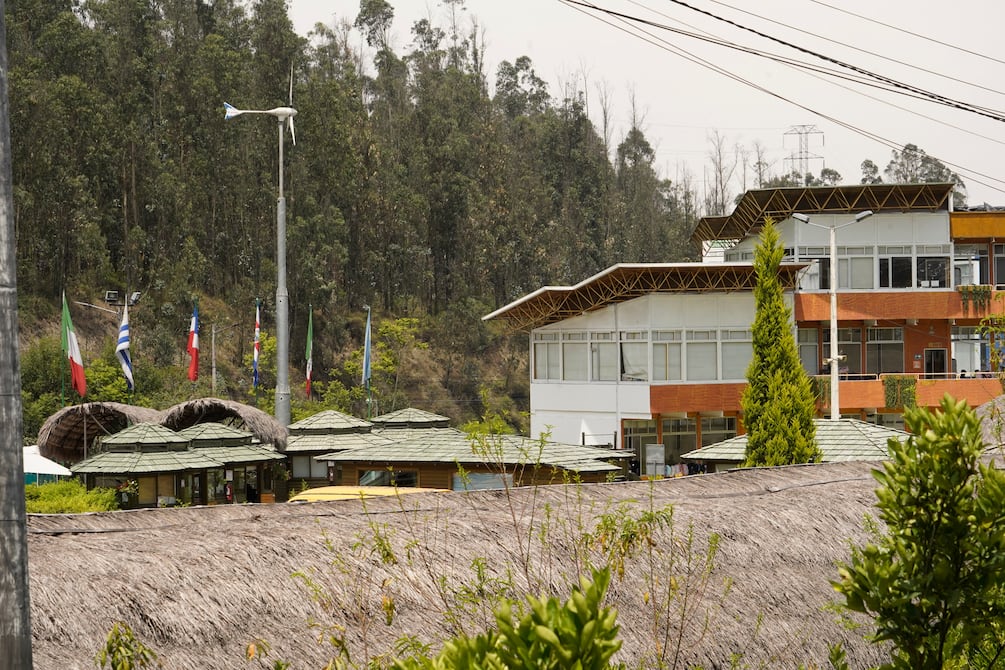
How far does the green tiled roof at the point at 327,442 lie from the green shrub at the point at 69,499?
564 cm

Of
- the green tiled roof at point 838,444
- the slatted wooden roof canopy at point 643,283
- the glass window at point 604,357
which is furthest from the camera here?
the glass window at point 604,357

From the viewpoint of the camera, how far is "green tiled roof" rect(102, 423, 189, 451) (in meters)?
24.6

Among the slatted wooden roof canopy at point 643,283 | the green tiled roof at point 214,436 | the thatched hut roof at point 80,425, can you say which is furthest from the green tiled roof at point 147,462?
the slatted wooden roof canopy at point 643,283

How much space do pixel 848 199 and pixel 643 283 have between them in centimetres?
821

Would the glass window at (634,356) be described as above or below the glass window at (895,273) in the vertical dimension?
below

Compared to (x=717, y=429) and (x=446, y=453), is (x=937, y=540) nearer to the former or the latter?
(x=446, y=453)

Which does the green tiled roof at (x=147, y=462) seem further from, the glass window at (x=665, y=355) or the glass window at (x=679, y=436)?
the glass window at (x=679, y=436)

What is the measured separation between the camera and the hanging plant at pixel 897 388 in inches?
1515

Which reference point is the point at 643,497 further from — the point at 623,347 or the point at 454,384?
the point at 454,384

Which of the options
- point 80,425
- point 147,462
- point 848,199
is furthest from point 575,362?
point 147,462

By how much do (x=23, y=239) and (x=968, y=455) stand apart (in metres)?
54.3

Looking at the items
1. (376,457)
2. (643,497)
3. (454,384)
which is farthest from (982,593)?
(454,384)

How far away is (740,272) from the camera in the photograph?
36.8 metres

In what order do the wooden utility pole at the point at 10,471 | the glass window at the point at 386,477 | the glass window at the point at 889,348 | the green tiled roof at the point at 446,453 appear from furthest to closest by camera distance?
the glass window at the point at 889,348, the glass window at the point at 386,477, the green tiled roof at the point at 446,453, the wooden utility pole at the point at 10,471
